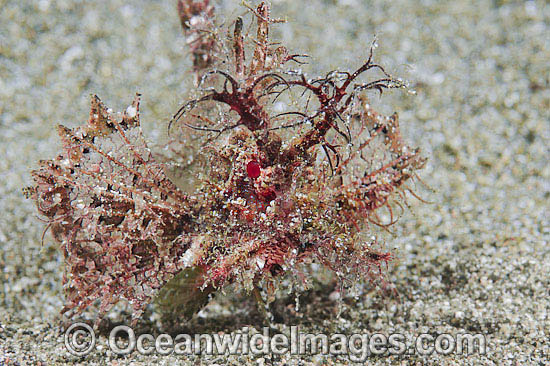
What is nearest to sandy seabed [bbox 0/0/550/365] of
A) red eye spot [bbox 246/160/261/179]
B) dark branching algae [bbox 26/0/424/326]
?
dark branching algae [bbox 26/0/424/326]

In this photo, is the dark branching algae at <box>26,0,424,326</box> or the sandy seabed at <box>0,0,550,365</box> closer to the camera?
the dark branching algae at <box>26,0,424,326</box>

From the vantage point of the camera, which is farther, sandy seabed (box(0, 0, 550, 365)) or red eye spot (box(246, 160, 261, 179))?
sandy seabed (box(0, 0, 550, 365))

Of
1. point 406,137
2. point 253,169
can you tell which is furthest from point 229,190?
point 406,137

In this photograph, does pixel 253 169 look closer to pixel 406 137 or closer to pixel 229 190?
pixel 229 190

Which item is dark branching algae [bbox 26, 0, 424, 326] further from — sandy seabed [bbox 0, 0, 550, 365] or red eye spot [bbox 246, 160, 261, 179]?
sandy seabed [bbox 0, 0, 550, 365]

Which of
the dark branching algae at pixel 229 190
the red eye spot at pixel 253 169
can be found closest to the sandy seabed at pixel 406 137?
the dark branching algae at pixel 229 190
